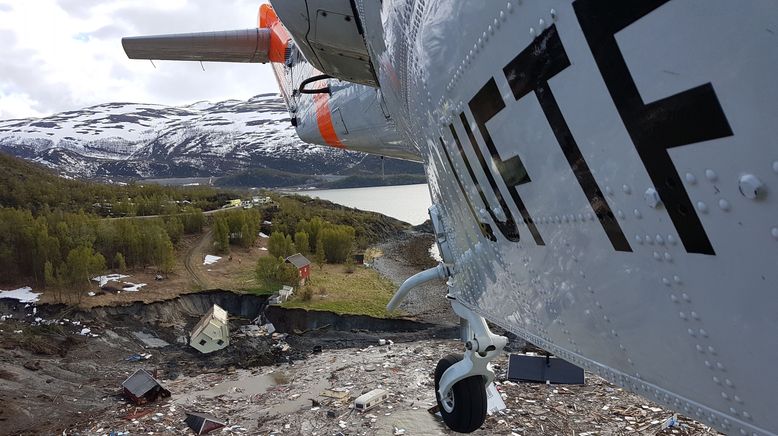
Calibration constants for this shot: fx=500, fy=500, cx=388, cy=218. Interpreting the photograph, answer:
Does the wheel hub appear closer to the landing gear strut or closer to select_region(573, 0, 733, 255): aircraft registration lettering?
the landing gear strut

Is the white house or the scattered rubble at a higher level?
the white house

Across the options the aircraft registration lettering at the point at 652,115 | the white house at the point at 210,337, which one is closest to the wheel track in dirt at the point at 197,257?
the white house at the point at 210,337

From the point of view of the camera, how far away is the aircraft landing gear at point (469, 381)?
4195mm

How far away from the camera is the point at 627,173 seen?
1.44 meters

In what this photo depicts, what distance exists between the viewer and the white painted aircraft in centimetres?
114

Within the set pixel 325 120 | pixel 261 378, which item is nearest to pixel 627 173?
pixel 325 120

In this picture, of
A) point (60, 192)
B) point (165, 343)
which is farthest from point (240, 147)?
point (165, 343)

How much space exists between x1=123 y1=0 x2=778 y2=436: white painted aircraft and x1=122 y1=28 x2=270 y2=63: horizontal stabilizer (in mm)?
8195

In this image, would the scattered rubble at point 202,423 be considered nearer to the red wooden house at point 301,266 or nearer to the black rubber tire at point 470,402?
the black rubber tire at point 470,402

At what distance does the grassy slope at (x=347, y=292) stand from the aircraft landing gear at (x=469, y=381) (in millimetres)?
13469

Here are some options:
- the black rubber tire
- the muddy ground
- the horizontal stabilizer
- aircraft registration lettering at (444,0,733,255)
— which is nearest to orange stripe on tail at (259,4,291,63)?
the horizontal stabilizer

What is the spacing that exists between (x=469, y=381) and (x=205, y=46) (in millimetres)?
8829

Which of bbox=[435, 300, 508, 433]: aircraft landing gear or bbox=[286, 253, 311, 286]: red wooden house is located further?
bbox=[286, 253, 311, 286]: red wooden house

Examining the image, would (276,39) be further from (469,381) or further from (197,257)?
(197,257)
